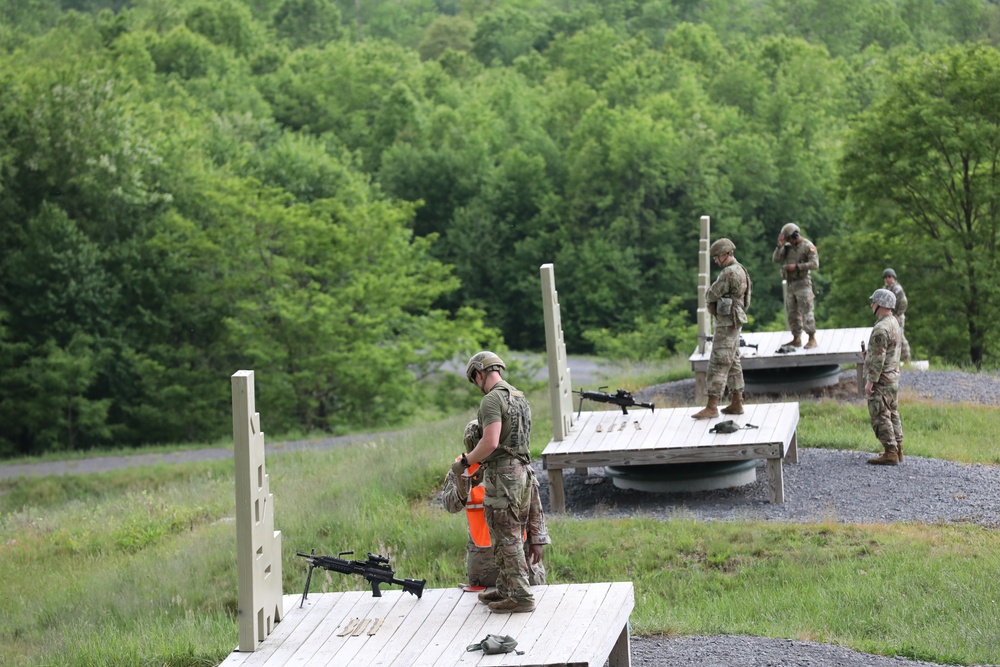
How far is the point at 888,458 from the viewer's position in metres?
15.1

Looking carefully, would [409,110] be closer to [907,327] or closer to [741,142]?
[741,142]

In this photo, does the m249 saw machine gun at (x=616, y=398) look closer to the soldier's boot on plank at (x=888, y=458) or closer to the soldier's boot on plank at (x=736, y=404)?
the soldier's boot on plank at (x=736, y=404)

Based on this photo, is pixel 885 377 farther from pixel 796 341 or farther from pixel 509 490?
pixel 509 490

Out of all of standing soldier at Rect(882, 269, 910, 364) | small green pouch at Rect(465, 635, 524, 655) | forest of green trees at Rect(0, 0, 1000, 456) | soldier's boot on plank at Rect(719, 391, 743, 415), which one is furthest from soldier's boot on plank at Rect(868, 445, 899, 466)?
forest of green trees at Rect(0, 0, 1000, 456)

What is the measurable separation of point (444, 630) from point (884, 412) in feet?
26.1

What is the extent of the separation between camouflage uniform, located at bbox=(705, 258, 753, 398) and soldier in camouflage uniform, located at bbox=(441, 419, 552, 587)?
5910 millimetres

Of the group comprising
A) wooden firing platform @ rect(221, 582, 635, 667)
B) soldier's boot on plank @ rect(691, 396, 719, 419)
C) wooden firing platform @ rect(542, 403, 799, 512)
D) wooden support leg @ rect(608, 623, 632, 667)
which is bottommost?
wooden support leg @ rect(608, 623, 632, 667)

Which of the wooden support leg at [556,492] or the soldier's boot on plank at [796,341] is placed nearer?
the wooden support leg at [556,492]

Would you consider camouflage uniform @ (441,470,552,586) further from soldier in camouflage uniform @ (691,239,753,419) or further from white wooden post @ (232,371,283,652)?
soldier in camouflage uniform @ (691,239,753,419)

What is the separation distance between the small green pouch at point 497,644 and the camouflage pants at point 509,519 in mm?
648

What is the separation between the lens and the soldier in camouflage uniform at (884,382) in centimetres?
1442

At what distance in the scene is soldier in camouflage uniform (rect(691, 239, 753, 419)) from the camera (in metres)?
14.4

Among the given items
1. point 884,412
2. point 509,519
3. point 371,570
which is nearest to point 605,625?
point 509,519

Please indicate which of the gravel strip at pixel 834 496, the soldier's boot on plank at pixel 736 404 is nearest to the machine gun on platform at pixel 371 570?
the gravel strip at pixel 834 496
